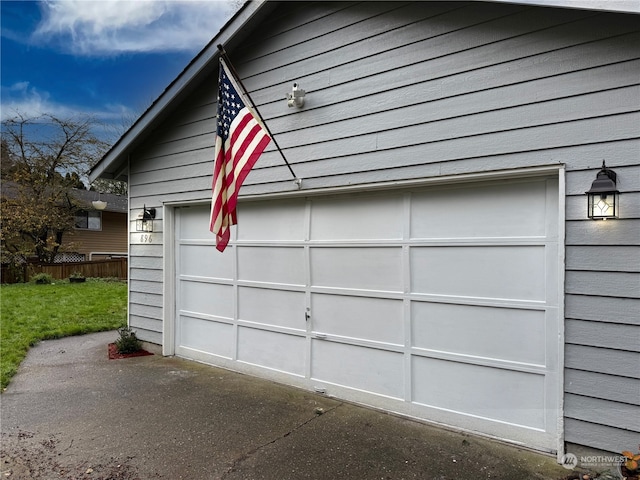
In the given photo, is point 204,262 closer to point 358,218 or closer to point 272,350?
point 272,350

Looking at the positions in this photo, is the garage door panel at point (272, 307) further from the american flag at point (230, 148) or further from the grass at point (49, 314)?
the grass at point (49, 314)

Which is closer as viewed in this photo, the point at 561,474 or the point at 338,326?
the point at 561,474

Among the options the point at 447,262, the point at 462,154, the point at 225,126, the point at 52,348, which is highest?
the point at 225,126

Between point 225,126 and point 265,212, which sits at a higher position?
point 225,126

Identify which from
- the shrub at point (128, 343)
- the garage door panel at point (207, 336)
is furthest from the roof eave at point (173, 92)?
the garage door panel at point (207, 336)

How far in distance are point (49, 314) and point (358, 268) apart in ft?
24.8

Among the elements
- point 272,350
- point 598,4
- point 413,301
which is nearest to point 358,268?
point 413,301

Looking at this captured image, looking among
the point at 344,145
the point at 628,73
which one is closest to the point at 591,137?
the point at 628,73

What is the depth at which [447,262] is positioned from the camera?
346 cm

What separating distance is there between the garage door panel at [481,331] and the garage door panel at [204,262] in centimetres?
263

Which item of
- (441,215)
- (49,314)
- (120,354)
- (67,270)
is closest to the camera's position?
(441,215)

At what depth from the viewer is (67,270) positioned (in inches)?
574

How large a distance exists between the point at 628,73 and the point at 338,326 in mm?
3198

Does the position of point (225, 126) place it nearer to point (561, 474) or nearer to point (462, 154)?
point (462, 154)
